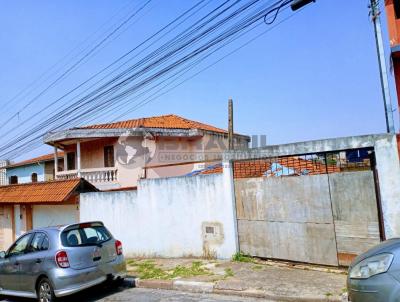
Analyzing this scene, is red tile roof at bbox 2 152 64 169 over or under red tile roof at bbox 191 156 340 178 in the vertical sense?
over

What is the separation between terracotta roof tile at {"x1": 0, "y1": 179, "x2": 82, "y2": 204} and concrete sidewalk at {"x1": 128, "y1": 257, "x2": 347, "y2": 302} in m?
4.91

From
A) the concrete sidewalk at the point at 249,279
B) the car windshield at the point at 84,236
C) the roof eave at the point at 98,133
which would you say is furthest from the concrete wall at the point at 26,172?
the car windshield at the point at 84,236

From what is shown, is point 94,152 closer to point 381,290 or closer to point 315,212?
point 315,212

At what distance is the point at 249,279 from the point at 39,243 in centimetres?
440

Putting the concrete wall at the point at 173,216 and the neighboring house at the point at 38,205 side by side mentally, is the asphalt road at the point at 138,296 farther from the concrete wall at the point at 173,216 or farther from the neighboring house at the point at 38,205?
the neighboring house at the point at 38,205

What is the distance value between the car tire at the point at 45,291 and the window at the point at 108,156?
1149cm

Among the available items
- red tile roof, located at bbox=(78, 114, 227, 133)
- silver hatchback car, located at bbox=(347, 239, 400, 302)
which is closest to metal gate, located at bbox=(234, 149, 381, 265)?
silver hatchback car, located at bbox=(347, 239, 400, 302)

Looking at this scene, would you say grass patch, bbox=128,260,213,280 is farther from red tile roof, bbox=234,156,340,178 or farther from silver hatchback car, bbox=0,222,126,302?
red tile roof, bbox=234,156,340,178

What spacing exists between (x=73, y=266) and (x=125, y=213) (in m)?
4.70

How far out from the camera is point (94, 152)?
1953cm

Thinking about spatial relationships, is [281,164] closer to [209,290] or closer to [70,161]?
[209,290]

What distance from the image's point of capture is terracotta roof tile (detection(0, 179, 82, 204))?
13.2 meters

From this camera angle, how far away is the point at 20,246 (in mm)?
8164

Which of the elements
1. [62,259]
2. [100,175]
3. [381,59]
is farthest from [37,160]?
[381,59]
